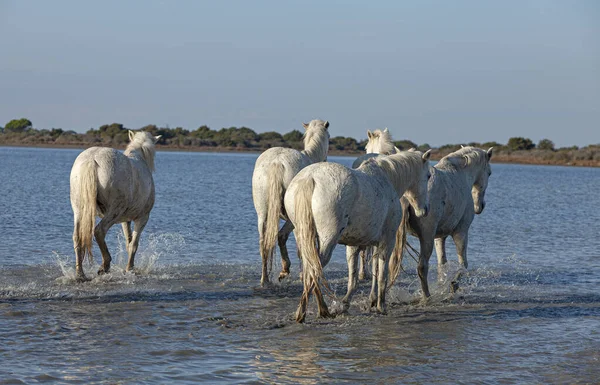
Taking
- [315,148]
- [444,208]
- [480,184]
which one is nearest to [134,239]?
[315,148]

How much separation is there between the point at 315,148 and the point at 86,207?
3.21 meters

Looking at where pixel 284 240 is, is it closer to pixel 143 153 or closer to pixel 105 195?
pixel 105 195

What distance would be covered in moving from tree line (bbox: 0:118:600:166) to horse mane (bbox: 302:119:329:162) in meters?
67.4

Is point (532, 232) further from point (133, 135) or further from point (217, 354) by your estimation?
point (217, 354)

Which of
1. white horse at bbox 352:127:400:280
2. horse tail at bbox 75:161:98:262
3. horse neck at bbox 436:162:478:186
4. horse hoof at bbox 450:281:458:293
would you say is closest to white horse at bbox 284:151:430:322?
white horse at bbox 352:127:400:280

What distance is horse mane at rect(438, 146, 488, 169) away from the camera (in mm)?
9797

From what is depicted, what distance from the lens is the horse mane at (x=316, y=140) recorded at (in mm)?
10766

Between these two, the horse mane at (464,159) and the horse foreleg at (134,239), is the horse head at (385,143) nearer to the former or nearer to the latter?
the horse mane at (464,159)

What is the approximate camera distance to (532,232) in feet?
59.6

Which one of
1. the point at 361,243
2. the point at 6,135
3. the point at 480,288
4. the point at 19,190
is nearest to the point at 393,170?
the point at 361,243

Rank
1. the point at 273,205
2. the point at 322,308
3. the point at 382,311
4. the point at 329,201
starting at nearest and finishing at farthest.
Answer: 1. the point at 329,201
2. the point at 322,308
3. the point at 382,311
4. the point at 273,205

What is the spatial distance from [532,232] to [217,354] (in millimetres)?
13278

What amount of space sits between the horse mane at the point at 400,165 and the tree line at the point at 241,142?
7024 cm

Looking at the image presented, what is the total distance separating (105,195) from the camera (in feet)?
32.3
